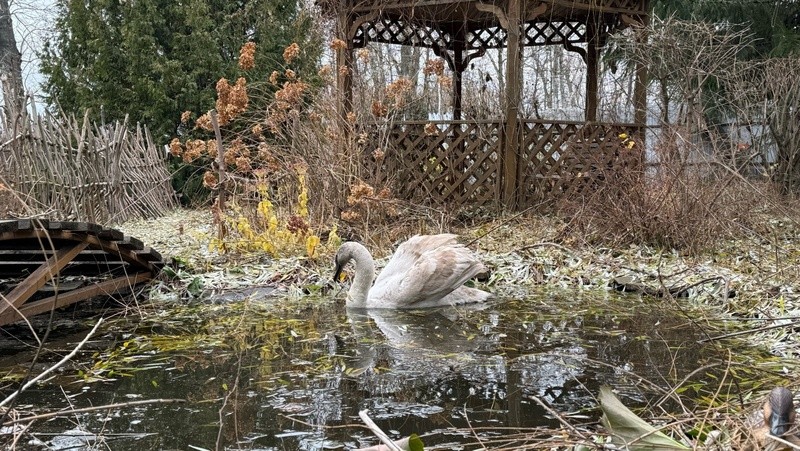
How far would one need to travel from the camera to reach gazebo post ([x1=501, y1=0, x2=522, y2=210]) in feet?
36.6

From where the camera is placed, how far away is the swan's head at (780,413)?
2350mm

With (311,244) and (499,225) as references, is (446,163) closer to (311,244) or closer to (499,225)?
(499,225)

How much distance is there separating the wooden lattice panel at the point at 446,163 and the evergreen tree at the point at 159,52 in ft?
15.5

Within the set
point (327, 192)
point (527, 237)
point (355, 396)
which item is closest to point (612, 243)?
point (527, 237)

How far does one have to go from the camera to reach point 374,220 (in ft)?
32.1

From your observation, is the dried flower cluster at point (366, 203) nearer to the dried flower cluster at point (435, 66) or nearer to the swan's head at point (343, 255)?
the swan's head at point (343, 255)

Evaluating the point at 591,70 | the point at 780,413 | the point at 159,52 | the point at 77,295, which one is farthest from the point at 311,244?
the point at 159,52

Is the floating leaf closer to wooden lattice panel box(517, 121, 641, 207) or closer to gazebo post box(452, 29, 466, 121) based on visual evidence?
wooden lattice panel box(517, 121, 641, 207)

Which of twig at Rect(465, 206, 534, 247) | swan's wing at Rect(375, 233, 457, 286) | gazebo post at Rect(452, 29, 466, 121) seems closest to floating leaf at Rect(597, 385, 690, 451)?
swan's wing at Rect(375, 233, 457, 286)

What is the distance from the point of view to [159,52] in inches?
642

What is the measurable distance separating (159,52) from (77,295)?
10.3 meters

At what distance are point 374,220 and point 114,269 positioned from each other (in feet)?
10.4

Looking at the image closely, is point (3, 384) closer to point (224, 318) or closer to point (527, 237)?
point (224, 318)

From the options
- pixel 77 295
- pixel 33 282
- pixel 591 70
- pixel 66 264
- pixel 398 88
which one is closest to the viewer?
pixel 33 282
